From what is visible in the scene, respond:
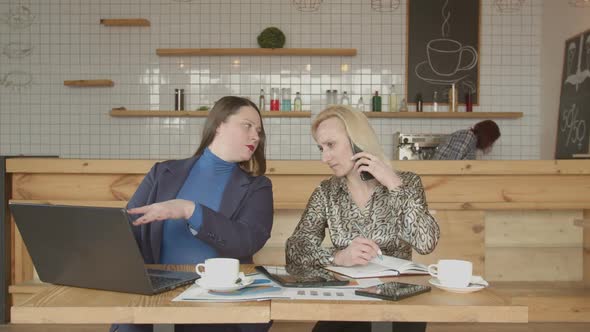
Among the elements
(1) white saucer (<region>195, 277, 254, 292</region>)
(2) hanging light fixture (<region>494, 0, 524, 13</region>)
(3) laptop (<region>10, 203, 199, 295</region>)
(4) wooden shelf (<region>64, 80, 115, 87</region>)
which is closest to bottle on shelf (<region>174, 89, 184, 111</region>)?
(4) wooden shelf (<region>64, 80, 115, 87</region>)

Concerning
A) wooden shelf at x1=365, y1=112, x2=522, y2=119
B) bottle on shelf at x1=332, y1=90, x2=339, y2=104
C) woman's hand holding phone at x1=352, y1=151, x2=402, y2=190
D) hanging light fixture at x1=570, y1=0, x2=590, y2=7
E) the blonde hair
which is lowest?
woman's hand holding phone at x1=352, y1=151, x2=402, y2=190

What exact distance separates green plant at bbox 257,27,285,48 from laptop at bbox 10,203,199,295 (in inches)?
155

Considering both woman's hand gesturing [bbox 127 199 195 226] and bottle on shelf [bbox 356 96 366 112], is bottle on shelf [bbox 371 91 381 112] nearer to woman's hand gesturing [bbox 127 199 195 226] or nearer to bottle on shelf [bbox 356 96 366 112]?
bottle on shelf [bbox 356 96 366 112]

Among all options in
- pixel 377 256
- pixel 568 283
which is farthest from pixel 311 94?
pixel 377 256

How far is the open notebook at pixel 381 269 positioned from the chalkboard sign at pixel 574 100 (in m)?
3.00

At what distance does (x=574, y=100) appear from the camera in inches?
172

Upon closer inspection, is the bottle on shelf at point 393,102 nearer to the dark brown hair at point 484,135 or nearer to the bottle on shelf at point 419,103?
the bottle on shelf at point 419,103

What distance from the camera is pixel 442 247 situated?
9.91ft

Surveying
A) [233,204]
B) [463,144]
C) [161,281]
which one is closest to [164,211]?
[161,281]

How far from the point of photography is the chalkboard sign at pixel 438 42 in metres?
5.26

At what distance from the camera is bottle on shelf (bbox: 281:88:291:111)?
17.0 feet

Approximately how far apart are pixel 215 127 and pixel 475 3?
3976 mm

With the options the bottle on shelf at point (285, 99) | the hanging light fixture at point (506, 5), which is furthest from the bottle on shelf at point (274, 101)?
the hanging light fixture at point (506, 5)

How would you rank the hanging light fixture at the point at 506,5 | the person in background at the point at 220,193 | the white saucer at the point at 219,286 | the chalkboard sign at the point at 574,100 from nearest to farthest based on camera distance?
the white saucer at the point at 219,286, the person in background at the point at 220,193, the chalkboard sign at the point at 574,100, the hanging light fixture at the point at 506,5
